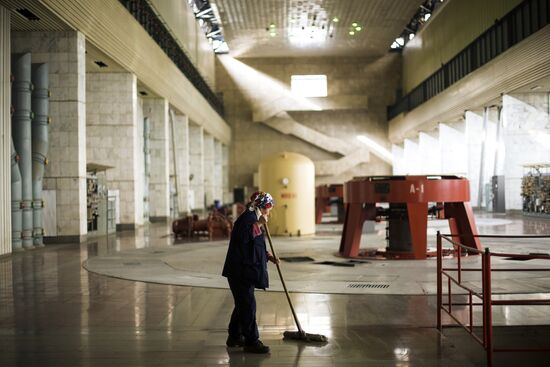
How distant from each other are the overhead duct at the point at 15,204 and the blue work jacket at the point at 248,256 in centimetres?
1131

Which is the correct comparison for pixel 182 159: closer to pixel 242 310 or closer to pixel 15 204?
pixel 15 204

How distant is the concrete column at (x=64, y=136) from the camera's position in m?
17.5

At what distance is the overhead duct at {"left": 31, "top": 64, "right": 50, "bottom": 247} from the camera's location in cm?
1704

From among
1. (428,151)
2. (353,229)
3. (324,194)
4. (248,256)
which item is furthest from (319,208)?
(248,256)

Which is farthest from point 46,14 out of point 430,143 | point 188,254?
point 430,143

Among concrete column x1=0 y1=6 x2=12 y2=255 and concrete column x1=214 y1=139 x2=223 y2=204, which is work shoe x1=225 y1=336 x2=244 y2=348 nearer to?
concrete column x1=0 y1=6 x2=12 y2=255

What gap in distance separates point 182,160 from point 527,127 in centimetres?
1583

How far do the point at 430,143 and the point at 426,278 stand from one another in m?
33.8

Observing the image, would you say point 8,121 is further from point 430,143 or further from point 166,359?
point 430,143

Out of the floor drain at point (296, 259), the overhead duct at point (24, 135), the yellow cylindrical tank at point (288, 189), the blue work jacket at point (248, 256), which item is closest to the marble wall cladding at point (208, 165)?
the yellow cylindrical tank at point (288, 189)

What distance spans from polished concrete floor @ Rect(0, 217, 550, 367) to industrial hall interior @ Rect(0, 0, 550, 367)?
34mm

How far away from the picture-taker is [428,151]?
140ft

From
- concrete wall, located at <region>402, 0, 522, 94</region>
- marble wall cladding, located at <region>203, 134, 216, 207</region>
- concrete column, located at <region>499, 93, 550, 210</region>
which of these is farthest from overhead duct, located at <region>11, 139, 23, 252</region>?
marble wall cladding, located at <region>203, 134, 216, 207</region>

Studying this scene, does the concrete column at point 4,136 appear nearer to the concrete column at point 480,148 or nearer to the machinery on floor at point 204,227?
the machinery on floor at point 204,227
